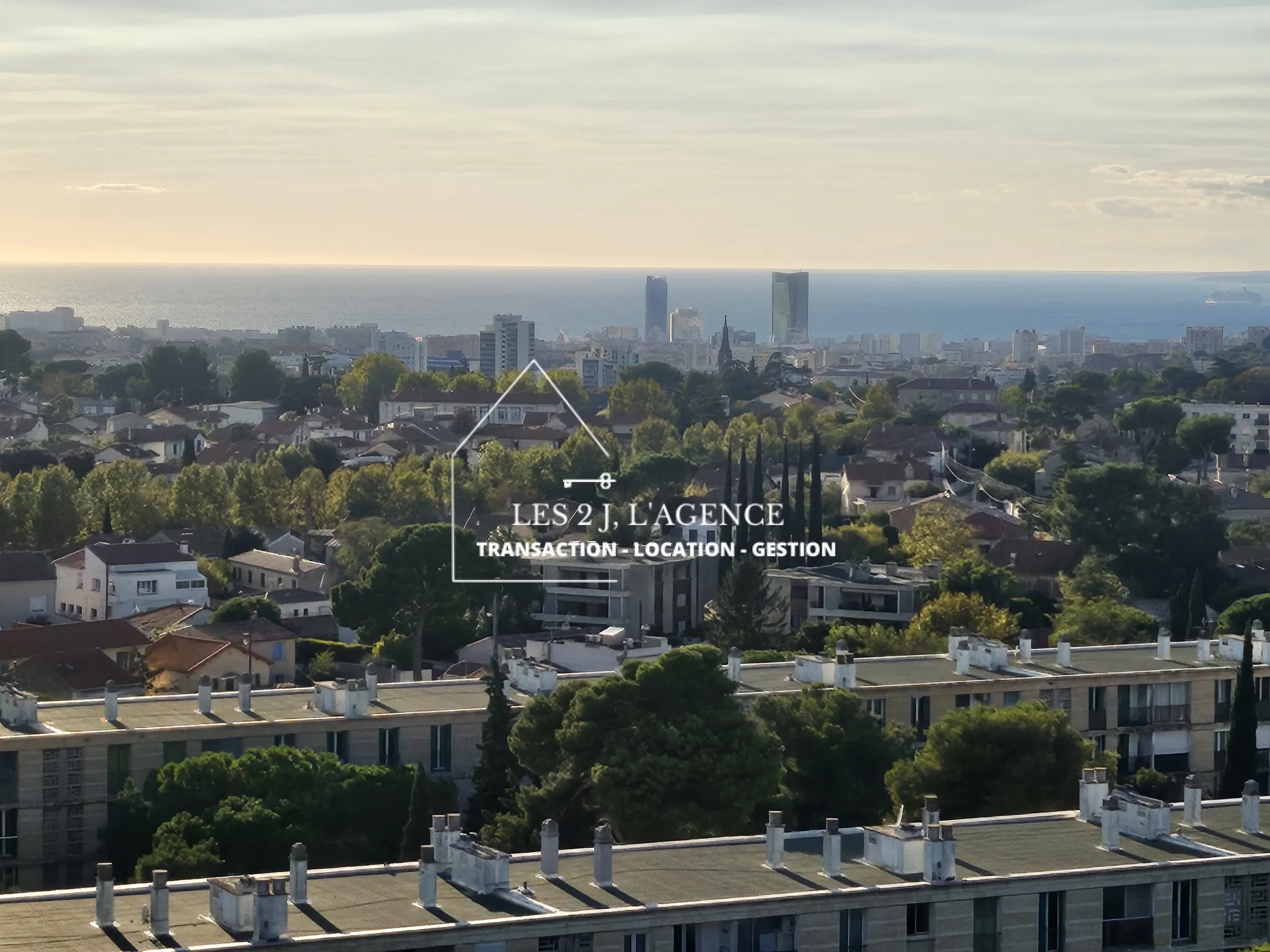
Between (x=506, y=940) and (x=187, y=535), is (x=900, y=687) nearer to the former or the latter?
(x=506, y=940)

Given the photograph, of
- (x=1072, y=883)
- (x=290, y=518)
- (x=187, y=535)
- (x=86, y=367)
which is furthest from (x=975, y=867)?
(x=86, y=367)

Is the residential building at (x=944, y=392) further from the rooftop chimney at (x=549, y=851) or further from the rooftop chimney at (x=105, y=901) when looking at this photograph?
the rooftop chimney at (x=105, y=901)

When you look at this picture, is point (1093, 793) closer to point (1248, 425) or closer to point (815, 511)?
point (815, 511)

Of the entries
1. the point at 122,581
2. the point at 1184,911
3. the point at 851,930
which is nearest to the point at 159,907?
the point at 851,930

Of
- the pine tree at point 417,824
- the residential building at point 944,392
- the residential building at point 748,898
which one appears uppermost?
the residential building at point 944,392

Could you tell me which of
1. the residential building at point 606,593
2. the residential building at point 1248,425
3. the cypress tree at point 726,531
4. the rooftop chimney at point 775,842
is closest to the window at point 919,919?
the rooftop chimney at point 775,842
